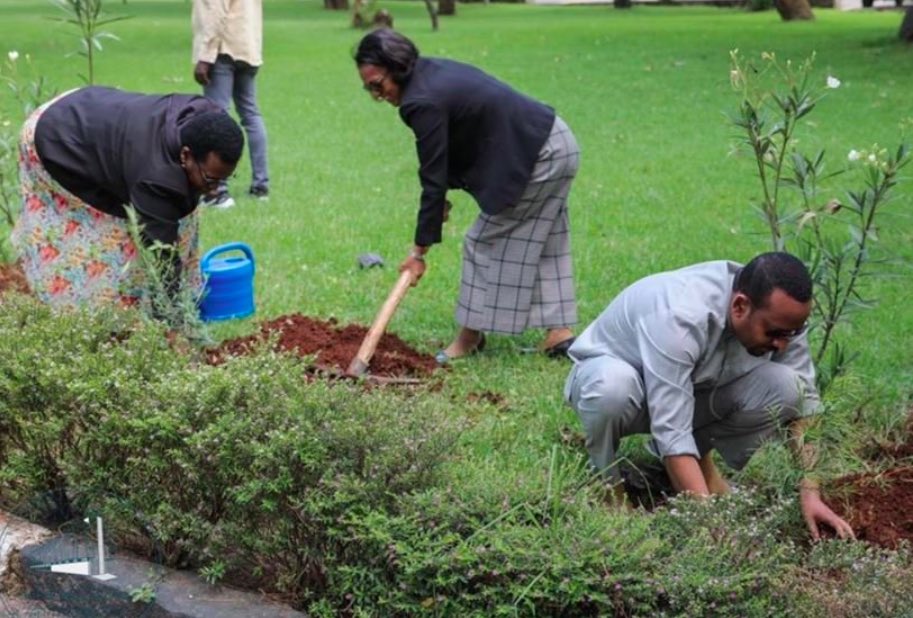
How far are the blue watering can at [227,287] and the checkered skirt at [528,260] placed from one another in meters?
1.07

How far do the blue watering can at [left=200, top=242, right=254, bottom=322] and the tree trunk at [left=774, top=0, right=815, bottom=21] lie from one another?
24460mm

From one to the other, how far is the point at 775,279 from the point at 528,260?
2494 millimetres

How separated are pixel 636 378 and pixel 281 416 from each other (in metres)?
1.23

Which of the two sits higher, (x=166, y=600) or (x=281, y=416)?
(x=281, y=416)

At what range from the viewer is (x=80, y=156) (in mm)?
6012

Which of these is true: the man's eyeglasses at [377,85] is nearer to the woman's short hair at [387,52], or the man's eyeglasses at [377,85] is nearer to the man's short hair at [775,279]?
the woman's short hair at [387,52]

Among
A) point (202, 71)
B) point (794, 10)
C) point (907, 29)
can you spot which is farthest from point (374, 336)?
point (794, 10)

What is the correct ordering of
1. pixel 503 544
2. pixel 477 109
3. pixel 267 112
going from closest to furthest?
pixel 503 544, pixel 477 109, pixel 267 112

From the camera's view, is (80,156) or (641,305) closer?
(641,305)

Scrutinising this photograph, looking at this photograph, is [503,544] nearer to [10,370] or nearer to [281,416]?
[281,416]

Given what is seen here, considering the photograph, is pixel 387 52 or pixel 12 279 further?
pixel 12 279

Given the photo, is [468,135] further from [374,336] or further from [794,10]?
[794,10]

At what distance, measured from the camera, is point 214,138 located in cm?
546

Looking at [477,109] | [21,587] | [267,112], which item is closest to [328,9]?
[267,112]
